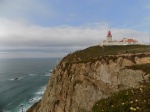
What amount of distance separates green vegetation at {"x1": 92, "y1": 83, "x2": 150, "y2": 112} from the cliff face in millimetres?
37887

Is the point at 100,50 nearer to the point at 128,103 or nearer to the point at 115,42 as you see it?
the point at 115,42

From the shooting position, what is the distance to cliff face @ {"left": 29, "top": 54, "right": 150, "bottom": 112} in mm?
55000

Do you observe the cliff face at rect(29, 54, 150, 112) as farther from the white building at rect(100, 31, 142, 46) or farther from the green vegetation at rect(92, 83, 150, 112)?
the green vegetation at rect(92, 83, 150, 112)

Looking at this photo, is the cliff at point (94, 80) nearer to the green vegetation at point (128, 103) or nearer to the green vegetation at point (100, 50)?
the green vegetation at point (100, 50)

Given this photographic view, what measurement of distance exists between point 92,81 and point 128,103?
45.2 m

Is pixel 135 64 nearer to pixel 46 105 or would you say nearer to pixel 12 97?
pixel 46 105

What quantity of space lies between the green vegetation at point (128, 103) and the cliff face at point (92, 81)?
124 feet

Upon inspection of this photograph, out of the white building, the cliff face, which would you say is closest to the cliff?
the cliff face

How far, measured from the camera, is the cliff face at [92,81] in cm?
5500

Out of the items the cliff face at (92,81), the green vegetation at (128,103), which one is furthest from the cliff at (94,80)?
the green vegetation at (128,103)

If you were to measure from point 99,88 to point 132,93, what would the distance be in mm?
41364

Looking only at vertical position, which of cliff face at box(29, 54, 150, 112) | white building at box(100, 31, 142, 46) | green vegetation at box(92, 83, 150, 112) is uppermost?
white building at box(100, 31, 142, 46)

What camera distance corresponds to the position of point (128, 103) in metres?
13.2

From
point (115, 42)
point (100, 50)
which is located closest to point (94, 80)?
point (100, 50)
